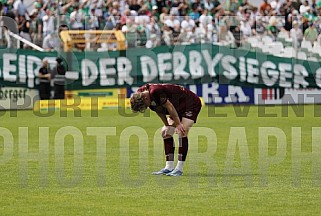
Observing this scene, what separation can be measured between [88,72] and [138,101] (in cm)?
1760

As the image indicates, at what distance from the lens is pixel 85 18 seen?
29.8 m

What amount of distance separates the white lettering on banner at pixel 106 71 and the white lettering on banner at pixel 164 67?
5.41 ft

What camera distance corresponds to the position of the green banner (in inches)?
1125

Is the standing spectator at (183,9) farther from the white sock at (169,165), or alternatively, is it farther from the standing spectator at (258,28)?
the white sock at (169,165)

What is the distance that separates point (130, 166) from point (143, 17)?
16.6m

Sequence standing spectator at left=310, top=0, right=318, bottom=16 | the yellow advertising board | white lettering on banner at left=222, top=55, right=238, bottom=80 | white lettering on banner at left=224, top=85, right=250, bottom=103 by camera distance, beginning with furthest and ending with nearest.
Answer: standing spectator at left=310, top=0, right=318, bottom=16 → white lettering on banner at left=224, top=85, right=250, bottom=103 → white lettering on banner at left=222, top=55, right=238, bottom=80 → the yellow advertising board

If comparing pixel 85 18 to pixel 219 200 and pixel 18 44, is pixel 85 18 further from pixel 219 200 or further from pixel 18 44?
pixel 219 200

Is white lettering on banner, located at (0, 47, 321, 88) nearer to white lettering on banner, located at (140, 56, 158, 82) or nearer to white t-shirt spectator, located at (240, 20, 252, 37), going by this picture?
white lettering on banner, located at (140, 56, 158, 82)

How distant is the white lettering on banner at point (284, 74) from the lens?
3091 cm

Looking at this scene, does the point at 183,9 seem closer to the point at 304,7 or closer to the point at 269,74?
the point at 269,74

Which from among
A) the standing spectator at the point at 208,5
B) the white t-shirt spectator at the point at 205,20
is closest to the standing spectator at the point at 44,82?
the white t-shirt spectator at the point at 205,20

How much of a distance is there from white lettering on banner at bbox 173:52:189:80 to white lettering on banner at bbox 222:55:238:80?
1401 mm

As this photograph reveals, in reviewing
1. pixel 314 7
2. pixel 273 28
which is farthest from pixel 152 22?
pixel 314 7

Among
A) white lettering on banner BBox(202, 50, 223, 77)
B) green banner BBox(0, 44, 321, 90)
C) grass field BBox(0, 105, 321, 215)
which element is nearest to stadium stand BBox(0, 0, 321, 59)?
green banner BBox(0, 44, 321, 90)
